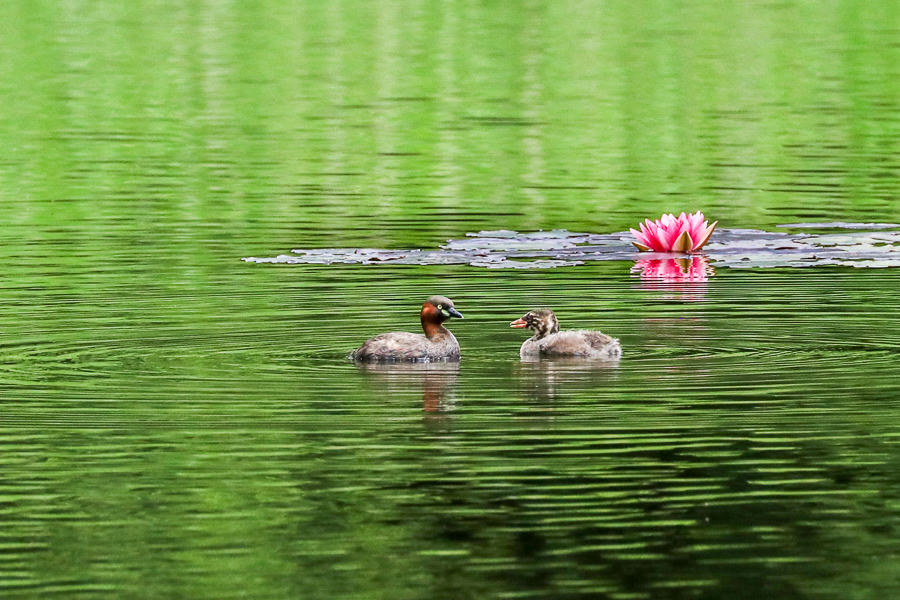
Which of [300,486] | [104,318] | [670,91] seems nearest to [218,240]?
[104,318]

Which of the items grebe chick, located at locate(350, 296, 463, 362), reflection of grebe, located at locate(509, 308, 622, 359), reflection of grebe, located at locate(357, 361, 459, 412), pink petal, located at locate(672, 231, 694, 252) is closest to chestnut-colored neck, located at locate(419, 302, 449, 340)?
grebe chick, located at locate(350, 296, 463, 362)

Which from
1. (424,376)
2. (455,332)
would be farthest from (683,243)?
(424,376)

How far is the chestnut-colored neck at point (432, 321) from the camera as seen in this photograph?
1354 centimetres

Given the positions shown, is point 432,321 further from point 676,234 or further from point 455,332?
point 676,234

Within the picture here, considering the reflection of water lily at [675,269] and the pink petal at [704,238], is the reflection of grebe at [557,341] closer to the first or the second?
the reflection of water lily at [675,269]

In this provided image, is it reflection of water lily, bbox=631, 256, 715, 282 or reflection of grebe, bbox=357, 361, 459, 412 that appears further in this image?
reflection of water lily, bbox=631, 256, 715, 282

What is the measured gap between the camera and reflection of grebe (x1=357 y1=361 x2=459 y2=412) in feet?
39.3

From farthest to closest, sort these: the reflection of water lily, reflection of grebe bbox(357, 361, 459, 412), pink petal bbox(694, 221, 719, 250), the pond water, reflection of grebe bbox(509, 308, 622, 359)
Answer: pink petal bbox(694, 221, 719, 250)
the reflection of water lily
reflection of grebe bbox(509, 308, 622, 359)
reflection of grebe bbox(357, 361, 459, 412)
the pond water

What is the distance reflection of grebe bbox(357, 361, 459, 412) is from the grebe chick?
5 cm

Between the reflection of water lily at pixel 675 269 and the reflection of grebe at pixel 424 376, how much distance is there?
14.3 feet

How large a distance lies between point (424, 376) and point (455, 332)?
5.81ft

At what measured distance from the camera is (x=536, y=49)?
3991 cm

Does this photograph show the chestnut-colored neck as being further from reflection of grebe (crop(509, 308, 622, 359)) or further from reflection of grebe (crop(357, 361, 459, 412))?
reflection of grebe (crop(509, 308, 622, 359))

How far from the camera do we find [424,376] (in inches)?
508
